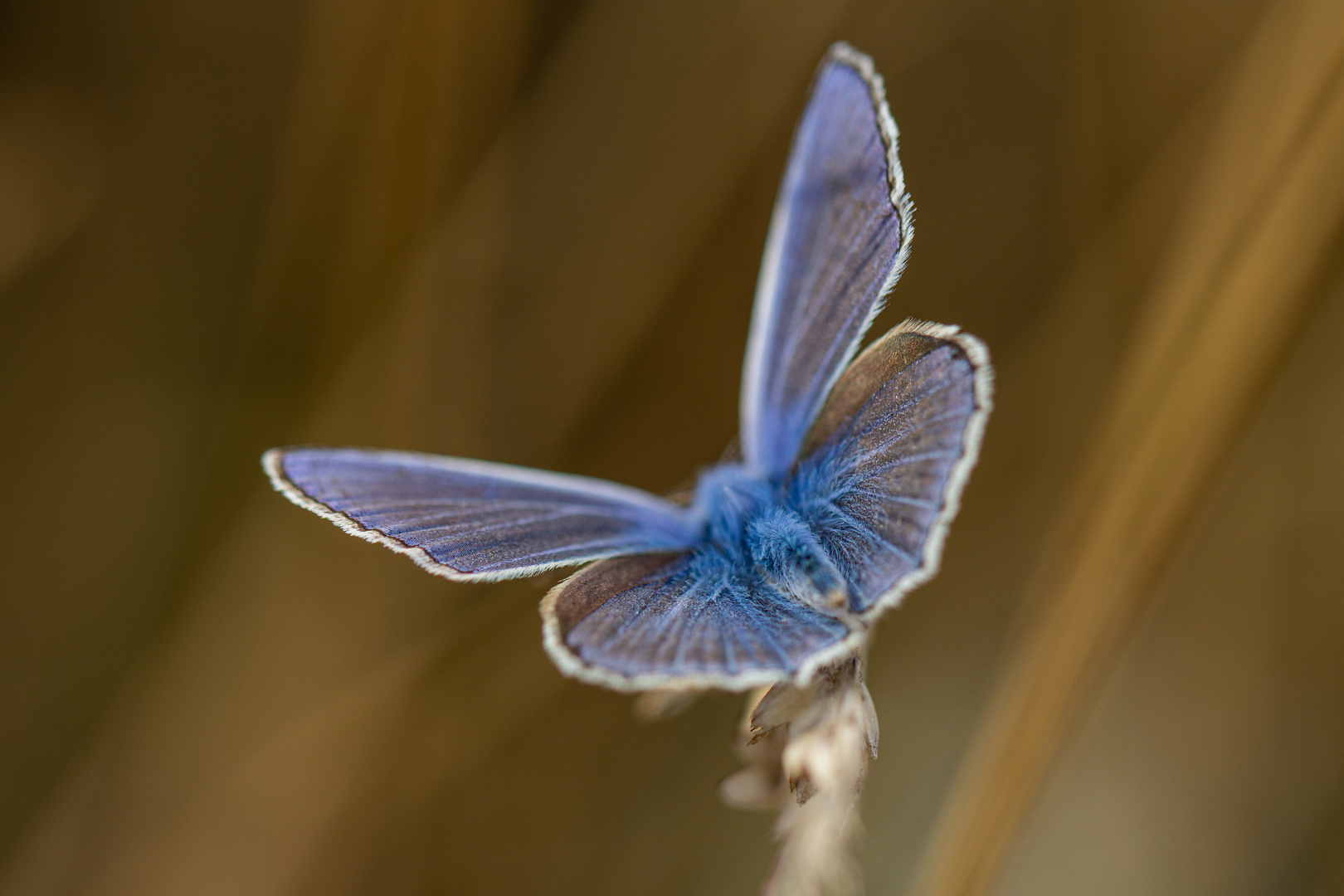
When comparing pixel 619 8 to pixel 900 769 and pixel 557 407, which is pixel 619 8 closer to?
pixel 557 407

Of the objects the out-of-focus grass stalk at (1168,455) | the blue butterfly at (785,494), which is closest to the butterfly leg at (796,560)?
the blue butterfly at (785,494)

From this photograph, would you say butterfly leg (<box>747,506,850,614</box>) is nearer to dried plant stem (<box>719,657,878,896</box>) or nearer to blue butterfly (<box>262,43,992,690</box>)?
blue butterfly (<box>262,43,992,690</box>)

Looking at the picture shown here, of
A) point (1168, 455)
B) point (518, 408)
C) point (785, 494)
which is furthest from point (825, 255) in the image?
point (518, 408)

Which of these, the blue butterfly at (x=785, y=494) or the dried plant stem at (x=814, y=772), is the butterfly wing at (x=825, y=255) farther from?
the dried plant stem at (x=814, y=772)

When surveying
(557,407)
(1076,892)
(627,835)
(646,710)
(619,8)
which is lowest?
(627,835)

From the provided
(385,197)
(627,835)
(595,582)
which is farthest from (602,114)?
(627,835)

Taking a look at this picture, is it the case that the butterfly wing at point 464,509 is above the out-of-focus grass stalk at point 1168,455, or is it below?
below

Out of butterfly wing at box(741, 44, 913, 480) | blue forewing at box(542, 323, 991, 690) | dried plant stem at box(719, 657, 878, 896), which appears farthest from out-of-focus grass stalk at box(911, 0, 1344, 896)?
butterfly wing at box(741, 44, 913, 480)
